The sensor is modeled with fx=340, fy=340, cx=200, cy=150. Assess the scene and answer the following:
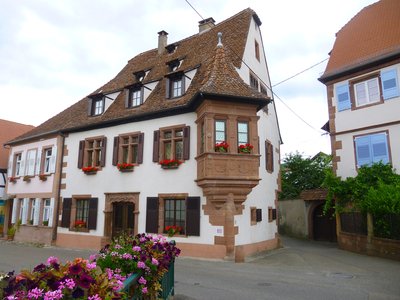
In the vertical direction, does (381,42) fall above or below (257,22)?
below

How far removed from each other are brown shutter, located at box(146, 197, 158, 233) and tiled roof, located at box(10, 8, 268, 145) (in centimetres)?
422

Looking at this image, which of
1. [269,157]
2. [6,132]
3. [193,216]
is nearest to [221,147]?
[193,216]

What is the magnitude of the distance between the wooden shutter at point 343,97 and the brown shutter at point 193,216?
29.9ft

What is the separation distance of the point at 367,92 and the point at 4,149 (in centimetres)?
2647

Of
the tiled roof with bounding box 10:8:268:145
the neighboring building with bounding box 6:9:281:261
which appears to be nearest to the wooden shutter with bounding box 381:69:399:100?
the neighboring building with bounding box 6:9:281:261

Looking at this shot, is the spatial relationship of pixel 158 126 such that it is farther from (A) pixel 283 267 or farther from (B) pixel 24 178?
(B) pixel 24 178

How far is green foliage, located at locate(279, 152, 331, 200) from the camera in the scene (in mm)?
26547

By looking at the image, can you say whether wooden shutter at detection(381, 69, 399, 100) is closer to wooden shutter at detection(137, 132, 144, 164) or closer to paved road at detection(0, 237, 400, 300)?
paved road at detection(0, 237, 400, 300)

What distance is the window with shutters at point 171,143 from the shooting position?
1512 cm

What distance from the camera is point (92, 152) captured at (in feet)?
61.5

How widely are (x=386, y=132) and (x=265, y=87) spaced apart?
6855 millimetres

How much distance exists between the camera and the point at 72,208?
731 inches

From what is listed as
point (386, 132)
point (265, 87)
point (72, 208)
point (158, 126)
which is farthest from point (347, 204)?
point (72, 208)

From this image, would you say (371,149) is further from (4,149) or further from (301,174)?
(4,149)
